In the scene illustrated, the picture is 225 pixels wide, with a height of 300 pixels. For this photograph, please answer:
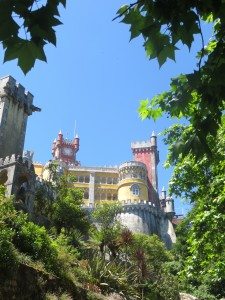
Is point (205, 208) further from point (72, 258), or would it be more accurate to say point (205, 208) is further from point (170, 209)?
point (170, 209)

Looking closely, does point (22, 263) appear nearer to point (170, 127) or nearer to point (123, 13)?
point (170, 127)

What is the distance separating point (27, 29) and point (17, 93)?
38.3 metres

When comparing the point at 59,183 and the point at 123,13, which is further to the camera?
the point at 59,183

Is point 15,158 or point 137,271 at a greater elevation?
point 15,158

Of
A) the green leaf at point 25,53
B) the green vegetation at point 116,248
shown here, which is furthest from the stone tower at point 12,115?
the green leaf at point 25,53

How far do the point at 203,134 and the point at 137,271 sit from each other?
66.8ft

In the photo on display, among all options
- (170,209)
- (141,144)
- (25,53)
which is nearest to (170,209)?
(170,209)

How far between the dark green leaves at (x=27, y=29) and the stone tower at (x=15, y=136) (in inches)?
1079

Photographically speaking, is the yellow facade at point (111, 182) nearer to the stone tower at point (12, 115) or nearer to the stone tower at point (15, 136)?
the stone tower at point (15, 136)

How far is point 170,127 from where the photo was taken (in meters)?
15.2

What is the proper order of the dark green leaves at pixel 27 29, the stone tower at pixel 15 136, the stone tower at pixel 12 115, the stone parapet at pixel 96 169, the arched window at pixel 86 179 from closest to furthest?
the dark green leaves at pixel 27 29 → the stone tower at pixel 15 136 → the stone tower at pixel 12 115 → the arched window at pixel 86 179 → the stone parapet at pixel 96 169

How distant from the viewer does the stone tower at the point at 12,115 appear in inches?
1486

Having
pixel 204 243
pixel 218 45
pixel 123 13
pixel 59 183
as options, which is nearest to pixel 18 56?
pixel 123 13

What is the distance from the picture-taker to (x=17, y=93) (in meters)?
39.9
